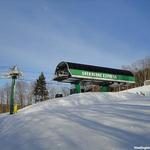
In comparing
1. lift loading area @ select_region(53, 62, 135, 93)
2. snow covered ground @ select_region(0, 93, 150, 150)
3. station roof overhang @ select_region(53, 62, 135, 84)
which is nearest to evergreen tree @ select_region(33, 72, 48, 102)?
lift loading area @ select_region(53, 62, 135, 93)

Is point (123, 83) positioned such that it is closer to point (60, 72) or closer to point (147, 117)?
point (60, 72)

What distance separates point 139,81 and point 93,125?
81.6m

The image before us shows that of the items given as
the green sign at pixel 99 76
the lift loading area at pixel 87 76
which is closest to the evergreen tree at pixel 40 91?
the lift loading area at pixel 87 76

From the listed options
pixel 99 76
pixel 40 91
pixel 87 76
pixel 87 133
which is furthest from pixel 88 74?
pixel 40 91

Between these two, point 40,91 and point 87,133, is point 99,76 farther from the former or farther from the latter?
point 40,91

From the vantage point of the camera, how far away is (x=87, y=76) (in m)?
39.6

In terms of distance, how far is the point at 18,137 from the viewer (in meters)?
9.58

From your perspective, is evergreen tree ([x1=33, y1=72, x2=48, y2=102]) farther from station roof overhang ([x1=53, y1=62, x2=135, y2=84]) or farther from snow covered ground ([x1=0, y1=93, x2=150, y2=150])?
snow covered ground ([x1=0, y1=93, x2=150, y2=150])

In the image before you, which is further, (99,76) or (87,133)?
(99,76)

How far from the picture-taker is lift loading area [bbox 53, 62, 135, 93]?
38.1 metres

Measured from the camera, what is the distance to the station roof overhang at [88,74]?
3797cm

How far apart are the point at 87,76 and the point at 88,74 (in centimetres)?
35

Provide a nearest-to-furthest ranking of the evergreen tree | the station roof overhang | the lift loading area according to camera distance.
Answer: the station roof overhang
the lift loading area
the evergreen tree

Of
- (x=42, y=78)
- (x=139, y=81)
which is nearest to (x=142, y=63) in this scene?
(x=139, y=81)
